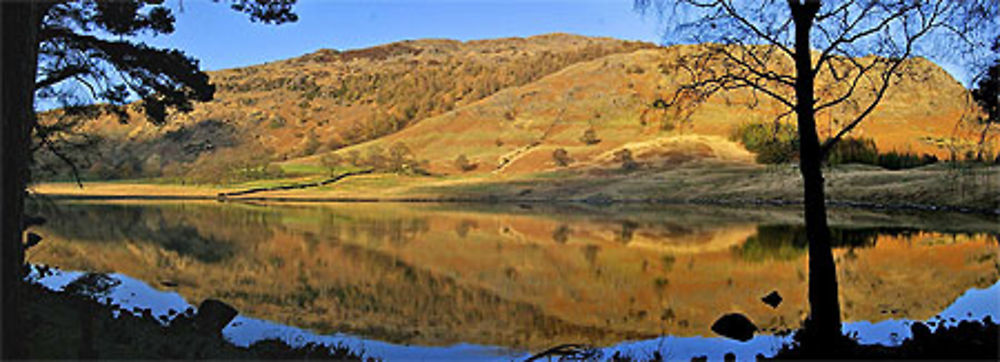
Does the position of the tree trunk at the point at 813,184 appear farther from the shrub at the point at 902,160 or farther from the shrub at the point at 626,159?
the shrub at the point at 626,159

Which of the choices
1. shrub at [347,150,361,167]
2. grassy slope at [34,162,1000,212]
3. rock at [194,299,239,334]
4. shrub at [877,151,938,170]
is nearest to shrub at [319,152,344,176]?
shrub at [347,150,361,167]

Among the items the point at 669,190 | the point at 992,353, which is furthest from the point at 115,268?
the point at 669,190

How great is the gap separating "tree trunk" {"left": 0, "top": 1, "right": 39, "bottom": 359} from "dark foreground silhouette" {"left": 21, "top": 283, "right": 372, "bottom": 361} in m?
0.30

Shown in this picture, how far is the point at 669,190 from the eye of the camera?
151 ft

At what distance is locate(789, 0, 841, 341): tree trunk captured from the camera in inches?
311

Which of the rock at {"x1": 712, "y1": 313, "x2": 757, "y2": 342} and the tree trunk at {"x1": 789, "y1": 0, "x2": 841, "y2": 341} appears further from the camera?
the rock at {"x1": 712, "y1": 313, "x2": 757, "y2": 342}

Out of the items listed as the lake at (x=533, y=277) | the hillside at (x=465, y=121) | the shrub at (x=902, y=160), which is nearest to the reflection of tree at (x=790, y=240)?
the lake at (x=533, y=277)

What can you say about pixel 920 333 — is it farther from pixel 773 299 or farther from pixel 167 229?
pixel 167 229

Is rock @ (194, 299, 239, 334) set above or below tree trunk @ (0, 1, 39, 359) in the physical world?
below

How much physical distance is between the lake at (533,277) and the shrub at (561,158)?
27.2m

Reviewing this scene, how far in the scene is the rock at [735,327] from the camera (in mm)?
9492

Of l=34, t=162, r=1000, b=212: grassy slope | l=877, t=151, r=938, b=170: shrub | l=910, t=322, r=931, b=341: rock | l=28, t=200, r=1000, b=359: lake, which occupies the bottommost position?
l=28, t=200, r=1000, b=359: lake

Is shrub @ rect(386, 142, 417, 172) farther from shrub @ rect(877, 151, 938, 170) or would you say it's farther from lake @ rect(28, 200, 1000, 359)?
shrub @ rect(877, 151, 938, 170)

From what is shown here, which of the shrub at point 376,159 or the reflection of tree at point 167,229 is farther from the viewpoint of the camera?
the shrub at point 376,159
